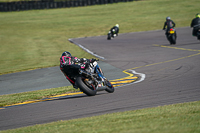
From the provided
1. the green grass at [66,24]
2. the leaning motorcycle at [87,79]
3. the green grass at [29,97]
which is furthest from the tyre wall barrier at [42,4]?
the leaning motorcycle at [87,79]

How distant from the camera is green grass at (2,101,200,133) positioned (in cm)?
511

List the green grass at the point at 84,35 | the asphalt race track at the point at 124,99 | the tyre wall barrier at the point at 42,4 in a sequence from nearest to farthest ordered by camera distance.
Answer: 1. the green grass at the point at 84,35
2. the asphalt race track at the point at 124,99
3. the tyre wall barrier at the point at 42,4

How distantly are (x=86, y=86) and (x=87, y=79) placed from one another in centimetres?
21

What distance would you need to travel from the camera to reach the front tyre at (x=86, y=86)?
898 cm

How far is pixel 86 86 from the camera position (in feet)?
29.9

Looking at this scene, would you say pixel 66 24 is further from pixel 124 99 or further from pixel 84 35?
pixel 124 99

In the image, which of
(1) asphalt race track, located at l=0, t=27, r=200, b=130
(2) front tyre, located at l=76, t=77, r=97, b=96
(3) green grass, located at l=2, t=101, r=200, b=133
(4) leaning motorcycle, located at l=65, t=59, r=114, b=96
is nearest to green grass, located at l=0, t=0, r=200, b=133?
(3) green grass, located at l=2, t=101, r=200, b=133

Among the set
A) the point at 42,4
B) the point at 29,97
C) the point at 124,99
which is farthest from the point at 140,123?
the point at 42,4

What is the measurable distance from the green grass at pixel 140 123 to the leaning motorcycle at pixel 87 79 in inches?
100

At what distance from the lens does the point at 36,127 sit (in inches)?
245

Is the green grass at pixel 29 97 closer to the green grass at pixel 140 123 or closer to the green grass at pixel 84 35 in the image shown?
the green grass at pixel 84 35

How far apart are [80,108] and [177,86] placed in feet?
11.3

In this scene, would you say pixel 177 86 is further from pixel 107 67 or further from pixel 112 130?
pixel 107 67

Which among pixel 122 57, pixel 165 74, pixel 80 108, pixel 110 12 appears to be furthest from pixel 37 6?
pixel 80 108
